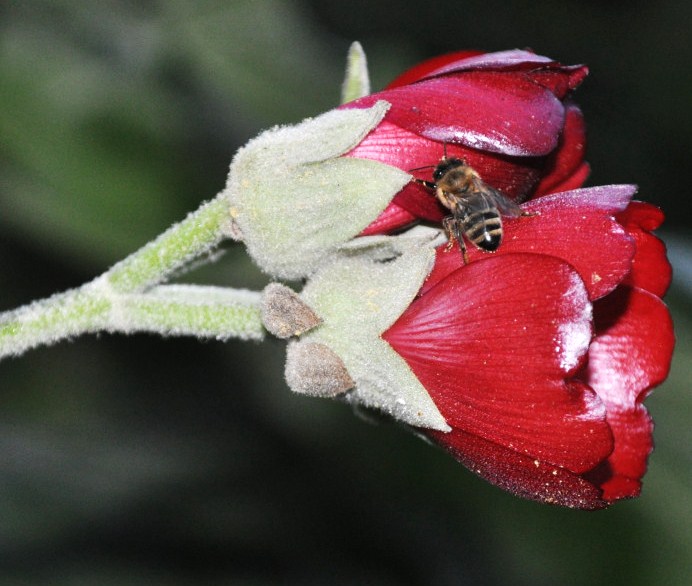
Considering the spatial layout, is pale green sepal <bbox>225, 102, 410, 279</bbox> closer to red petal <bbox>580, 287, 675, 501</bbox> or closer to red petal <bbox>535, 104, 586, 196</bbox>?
red petal <bbox>535, 104, 586, 196</bbox>

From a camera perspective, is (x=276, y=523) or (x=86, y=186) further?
(x=276, y=523)

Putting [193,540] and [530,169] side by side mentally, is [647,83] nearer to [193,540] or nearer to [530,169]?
[193,540]

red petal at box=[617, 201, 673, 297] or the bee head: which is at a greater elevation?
the bee head

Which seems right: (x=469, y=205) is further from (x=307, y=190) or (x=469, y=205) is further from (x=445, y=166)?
(x=307, y=190)

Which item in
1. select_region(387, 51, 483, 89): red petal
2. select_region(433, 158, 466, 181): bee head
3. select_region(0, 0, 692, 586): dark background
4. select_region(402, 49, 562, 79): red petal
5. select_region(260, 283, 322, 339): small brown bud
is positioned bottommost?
select_region(0, 0, 692, 586): dark background

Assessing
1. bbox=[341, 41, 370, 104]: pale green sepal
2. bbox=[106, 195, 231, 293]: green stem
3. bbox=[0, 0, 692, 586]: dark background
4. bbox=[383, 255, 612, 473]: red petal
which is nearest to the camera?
bbox=[383, 255, 612, 473]: red petal

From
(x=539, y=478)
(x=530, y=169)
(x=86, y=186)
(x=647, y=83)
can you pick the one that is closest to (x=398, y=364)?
(x=539, y=478)

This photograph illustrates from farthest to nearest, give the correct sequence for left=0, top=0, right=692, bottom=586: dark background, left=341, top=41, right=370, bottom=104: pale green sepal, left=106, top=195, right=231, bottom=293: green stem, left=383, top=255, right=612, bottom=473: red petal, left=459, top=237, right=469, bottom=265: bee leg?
left=0, top=0, right=692, bottom=586: dark background < left=341, top=41, right=370, bottom=104: pale green sepal < left=106, top=195, right=231, bottom=293: green stem < left=459, top=237, right=469, bottom=265: bee leg < left=383, top=255, right=612, bottom=473: red petal

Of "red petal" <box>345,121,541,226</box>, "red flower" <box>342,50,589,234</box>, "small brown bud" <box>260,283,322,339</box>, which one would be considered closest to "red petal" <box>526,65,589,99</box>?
"red flower" <box>342,50,589,234</box>

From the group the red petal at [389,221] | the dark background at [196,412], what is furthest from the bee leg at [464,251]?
the dark background at [196,412]
